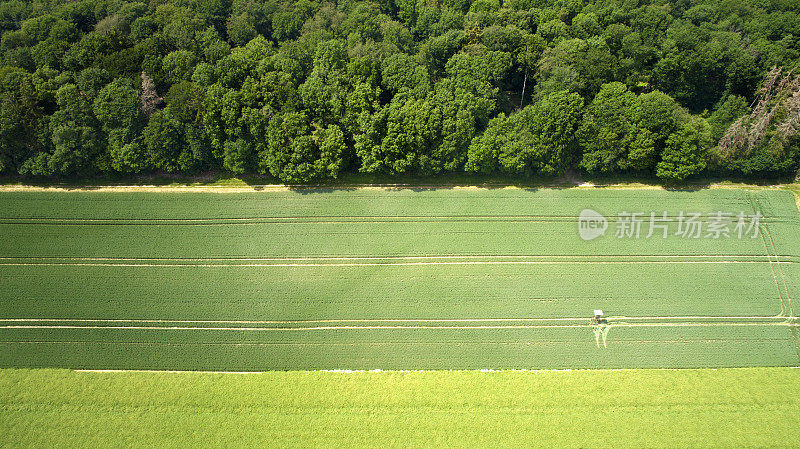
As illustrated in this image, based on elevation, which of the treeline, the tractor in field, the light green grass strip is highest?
the treeline

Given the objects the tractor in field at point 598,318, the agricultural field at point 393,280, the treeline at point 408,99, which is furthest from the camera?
the treeline at point 408,99

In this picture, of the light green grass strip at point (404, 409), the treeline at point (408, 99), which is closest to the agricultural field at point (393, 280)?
the light green grass strip at point (404, 409)

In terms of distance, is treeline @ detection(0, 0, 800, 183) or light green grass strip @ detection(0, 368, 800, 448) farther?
treeline @ detection(0, 0, 800, 183)

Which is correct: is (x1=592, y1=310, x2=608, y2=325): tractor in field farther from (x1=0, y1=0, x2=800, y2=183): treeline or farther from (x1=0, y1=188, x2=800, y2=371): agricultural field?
(x1=0, y1=0, x2=800, y2=183): treeline

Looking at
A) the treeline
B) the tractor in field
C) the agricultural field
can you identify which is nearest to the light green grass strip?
the agricultural field

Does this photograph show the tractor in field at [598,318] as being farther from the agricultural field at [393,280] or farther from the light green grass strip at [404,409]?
the light green grass strip at [404,409]

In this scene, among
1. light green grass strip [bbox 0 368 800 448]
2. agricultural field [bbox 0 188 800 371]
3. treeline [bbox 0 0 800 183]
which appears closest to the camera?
light green grass strip [bbox 0 368 800 448]
